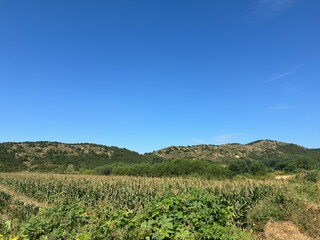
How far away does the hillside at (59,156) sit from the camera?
254 ft

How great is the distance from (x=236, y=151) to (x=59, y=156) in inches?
1900

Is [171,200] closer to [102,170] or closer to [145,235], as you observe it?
[145,235]

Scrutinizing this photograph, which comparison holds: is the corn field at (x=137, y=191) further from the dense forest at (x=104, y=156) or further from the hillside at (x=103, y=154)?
the hillside at (x=103, y=154)

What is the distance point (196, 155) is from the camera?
8744 centimetres

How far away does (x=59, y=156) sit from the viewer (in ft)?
288

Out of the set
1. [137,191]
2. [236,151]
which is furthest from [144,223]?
[236,151]

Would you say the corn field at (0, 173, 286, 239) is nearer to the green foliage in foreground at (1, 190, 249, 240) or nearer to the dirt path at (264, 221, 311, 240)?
the dirt path at (264, 221, 311, 240)

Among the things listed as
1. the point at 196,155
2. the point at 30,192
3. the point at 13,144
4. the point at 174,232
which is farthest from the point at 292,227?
the point at 13,144

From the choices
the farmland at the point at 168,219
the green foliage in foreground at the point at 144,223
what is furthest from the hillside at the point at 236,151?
the green foliage in foreground at the point at 144,223

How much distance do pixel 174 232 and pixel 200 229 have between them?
2.94 feet

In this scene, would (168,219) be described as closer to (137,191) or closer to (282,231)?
(282,231)

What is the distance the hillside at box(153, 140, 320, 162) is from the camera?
8428cm

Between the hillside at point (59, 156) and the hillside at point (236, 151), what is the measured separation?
971cm

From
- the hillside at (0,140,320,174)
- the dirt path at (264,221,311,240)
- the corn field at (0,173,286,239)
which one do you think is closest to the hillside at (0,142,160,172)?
the hillside at (0,140,320,174)
